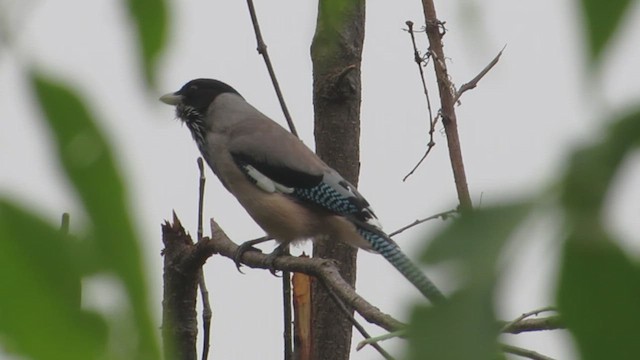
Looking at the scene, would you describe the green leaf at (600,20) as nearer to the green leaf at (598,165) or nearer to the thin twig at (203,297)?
the green leaf at (598,165)

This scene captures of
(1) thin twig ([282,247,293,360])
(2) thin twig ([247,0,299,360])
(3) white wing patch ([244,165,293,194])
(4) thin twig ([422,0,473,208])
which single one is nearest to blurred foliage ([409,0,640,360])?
(4) thin twig ([422,0,473,208])

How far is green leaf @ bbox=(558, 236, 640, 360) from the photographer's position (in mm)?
427

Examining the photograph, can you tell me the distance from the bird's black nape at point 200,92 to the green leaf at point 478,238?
540 cm

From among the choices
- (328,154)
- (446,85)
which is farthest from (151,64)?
(328,154)

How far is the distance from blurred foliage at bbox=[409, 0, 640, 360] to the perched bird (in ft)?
11.9

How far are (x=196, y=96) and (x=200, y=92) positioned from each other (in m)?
0.04

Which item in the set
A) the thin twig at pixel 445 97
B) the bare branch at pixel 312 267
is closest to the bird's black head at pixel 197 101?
the bare branch at pixel 312 267

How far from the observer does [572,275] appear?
0.43 meters

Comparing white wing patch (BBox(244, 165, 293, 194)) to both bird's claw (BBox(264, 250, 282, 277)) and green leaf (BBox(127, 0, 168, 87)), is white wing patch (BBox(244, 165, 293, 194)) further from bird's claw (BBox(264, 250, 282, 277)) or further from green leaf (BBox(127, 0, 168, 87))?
green leaf (BBox(127, 0, 168, 87))

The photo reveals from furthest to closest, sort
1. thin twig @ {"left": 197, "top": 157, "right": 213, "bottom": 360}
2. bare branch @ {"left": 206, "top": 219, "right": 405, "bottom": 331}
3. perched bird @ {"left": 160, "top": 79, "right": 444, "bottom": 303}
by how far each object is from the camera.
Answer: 1. perched bird @ {"left": 160, "top": 79, "right": 444, "bottom": 303}
2. thin twig @ {"left": 197, "top": 157, "right": 213, "bottom": 360}
3. bare branch @ {"left": 206, "top": 219, "right": 405, "bottom": 331}

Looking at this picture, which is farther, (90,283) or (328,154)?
(328,154)

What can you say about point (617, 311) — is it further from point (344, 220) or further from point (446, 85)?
point (344, 220)

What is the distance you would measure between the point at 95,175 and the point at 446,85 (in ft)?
10.1

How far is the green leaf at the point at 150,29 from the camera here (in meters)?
0.54
